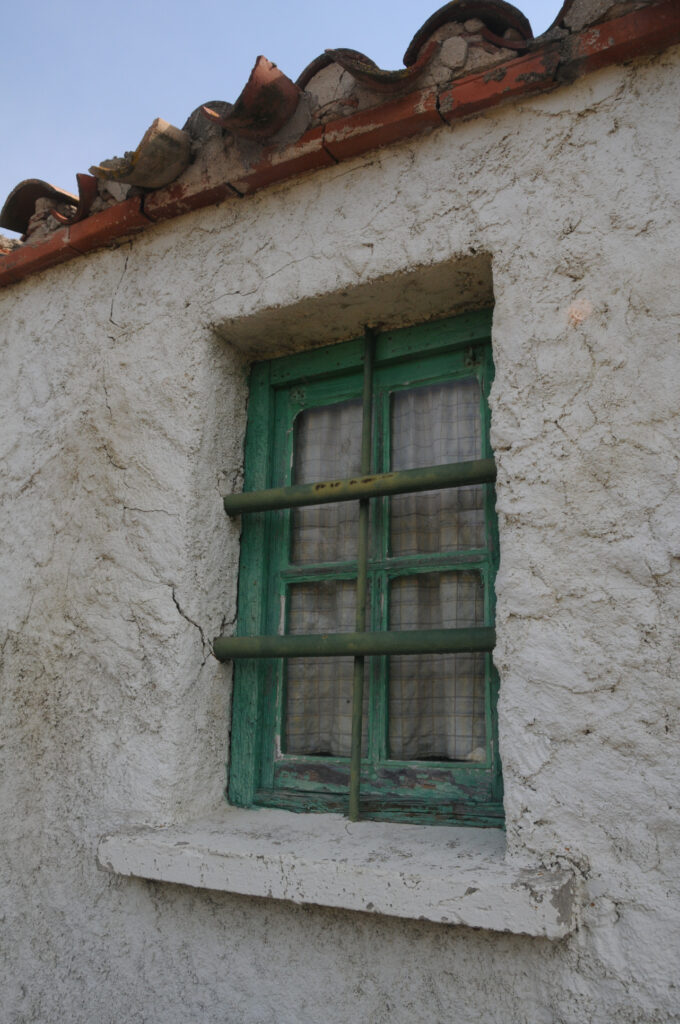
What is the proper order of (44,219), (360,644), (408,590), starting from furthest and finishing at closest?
(44,219), (408,590), (360,644)

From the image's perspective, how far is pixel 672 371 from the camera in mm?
1341

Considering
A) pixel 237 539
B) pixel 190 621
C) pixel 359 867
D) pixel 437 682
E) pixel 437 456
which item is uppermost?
pixel 437 456

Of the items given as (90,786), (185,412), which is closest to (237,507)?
(185,412)

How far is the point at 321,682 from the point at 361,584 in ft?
0.94

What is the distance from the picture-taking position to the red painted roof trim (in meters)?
1.47

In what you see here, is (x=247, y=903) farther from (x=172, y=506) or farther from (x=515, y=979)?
(x=172, y=506)

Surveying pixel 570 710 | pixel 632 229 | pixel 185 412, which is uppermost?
pixel 632 229

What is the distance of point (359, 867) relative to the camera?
133 centimetres

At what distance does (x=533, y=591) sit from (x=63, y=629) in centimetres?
120

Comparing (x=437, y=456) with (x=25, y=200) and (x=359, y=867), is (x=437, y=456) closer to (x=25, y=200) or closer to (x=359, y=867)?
(x=359, y=867)

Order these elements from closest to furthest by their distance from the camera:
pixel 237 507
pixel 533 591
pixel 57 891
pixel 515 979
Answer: pixel 515 979, pixel 533 591, pixel 57 891, pixel 237 507

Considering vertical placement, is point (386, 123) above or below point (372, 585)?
above

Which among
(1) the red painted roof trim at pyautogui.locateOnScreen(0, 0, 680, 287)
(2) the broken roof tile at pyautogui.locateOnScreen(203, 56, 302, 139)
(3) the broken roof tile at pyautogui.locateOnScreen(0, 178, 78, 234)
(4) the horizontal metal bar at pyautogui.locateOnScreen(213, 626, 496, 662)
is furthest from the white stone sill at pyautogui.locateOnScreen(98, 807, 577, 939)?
(3) the broken roof tile at pyautogui.locateOnScreen(0, 178, 78, 234)

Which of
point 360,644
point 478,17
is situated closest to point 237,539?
point 360,644
